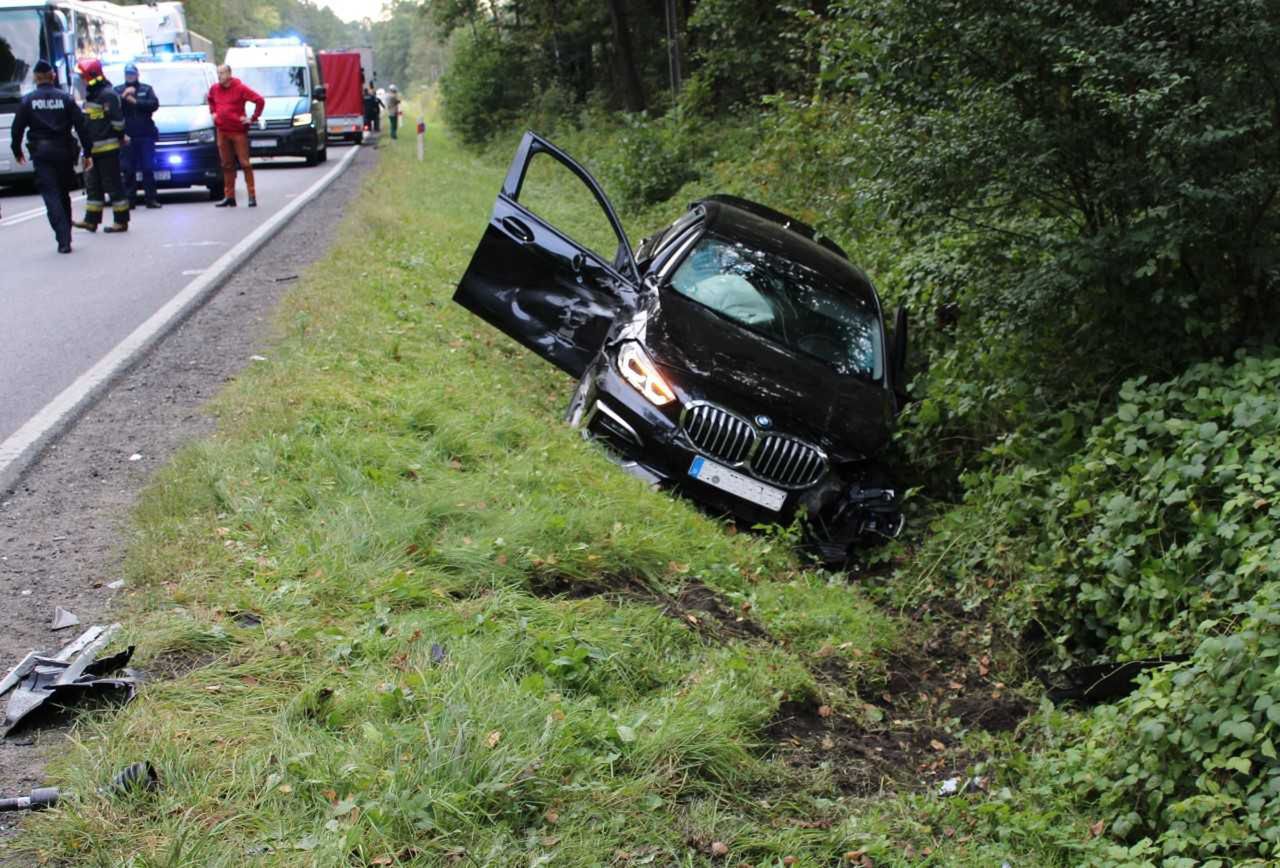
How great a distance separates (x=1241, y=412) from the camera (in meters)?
4.64

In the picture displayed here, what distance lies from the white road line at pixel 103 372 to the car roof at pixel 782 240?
13.1 ft

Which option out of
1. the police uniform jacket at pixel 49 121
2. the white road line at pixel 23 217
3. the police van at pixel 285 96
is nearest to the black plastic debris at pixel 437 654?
the police uniform jacket at pixel 49 121

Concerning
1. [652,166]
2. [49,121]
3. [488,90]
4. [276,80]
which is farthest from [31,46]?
[488,90]

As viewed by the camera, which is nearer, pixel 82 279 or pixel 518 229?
pixel 518 229

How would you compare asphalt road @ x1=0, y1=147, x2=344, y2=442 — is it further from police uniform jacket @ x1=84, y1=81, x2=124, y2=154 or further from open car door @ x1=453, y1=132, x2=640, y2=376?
open car door @ x1=453, y1=132, x2=640, y2=376

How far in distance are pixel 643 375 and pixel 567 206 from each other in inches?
513

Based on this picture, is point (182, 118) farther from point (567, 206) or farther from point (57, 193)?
point (57, 193)

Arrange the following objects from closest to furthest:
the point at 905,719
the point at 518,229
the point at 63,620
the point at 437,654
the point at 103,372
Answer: the point at 437,654 → the point at 63,620 → the point at 905,719 → the point at 103,372 → the point at 518,229

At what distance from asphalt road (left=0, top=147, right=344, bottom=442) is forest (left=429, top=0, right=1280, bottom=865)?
5.04 meters

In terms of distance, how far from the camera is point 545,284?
7.66m

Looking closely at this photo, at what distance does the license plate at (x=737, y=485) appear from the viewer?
20.2ft

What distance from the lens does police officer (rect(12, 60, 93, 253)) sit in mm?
12125

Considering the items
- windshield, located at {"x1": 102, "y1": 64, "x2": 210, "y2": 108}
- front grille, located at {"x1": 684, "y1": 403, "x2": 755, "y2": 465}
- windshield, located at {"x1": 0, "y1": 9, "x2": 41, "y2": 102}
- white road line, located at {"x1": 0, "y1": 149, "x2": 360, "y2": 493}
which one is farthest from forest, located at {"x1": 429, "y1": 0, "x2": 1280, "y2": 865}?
windshield, located at {"x1": 0, "y1": 9, "x2": 41, "y2": 102}

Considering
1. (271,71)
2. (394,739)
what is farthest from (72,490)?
(271,71)
